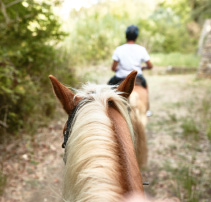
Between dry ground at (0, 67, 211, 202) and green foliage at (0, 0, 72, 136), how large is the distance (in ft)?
1.60

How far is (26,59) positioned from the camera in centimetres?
501

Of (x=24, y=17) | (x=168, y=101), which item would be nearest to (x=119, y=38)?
(x=168, y=101)

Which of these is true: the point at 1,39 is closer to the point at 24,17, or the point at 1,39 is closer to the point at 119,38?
the point at 24,17

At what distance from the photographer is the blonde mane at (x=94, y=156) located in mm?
1014

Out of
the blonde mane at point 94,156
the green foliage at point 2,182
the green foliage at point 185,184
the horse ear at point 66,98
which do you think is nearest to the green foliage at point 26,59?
the green foliage at point 2,182

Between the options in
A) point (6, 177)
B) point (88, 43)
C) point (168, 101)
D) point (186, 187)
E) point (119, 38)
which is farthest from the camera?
point (119, 38)

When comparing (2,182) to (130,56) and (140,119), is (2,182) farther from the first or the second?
(130,56)

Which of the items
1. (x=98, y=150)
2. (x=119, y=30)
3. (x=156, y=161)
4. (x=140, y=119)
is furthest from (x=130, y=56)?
(x=119, y=30)

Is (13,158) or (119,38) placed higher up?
(119,38)

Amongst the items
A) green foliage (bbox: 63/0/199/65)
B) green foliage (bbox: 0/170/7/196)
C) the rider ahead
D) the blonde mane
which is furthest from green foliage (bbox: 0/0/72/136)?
the blonde mane

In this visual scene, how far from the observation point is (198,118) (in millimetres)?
6129

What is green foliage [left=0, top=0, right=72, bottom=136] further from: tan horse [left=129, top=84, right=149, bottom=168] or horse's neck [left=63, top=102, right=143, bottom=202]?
horse's neck [left=63, top=102, right=143, bottom=202]

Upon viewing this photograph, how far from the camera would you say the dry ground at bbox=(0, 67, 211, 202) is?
350cm

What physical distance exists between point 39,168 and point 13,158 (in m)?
0.53
